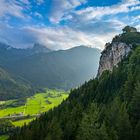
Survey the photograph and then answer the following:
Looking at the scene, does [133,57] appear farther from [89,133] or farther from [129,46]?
[89,133]

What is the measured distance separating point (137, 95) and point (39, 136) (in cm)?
4505

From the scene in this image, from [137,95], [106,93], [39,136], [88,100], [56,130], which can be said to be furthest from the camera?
[88,100]

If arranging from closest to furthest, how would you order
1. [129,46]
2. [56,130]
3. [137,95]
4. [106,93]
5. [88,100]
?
[137,95] < [56,130] < [106,93] < [88,100] < [129,46]

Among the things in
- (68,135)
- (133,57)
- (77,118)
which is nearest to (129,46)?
(133,57)

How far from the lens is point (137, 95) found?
91.0 meters

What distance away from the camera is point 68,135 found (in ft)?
339

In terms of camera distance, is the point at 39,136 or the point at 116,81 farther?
the point at 116,81

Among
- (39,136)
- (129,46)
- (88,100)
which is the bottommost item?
(39,136)

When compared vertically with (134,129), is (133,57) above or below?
above

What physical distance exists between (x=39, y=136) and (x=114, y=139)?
161 ft

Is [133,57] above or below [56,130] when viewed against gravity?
above

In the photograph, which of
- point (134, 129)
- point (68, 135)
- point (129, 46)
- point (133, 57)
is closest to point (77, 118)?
point (68, 135)

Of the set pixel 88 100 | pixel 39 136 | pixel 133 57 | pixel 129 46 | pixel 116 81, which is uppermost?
pixel 129 46

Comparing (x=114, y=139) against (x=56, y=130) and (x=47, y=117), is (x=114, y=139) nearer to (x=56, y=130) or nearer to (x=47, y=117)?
(x=56, y=130)
